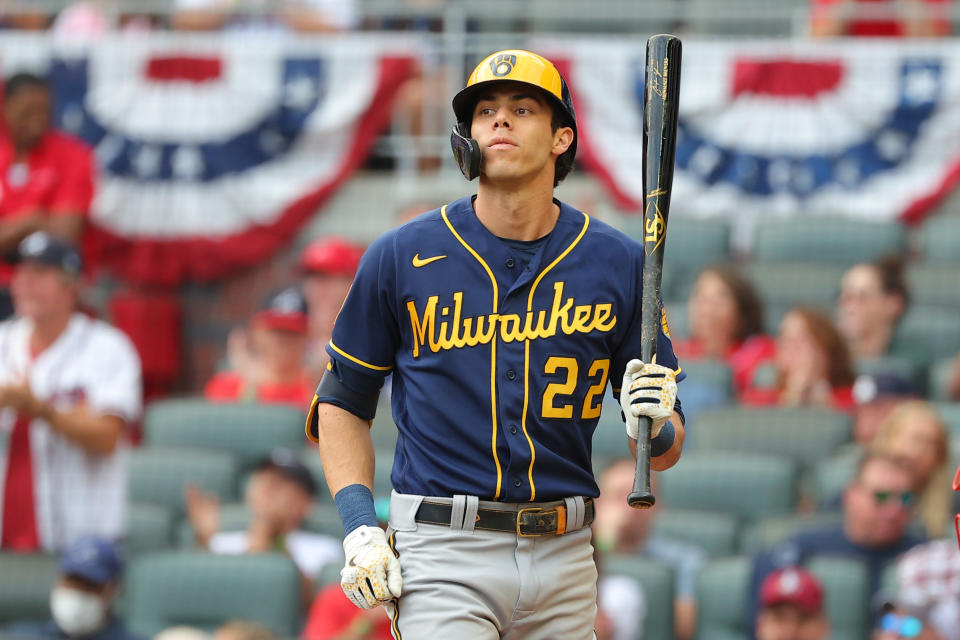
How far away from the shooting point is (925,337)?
778cm

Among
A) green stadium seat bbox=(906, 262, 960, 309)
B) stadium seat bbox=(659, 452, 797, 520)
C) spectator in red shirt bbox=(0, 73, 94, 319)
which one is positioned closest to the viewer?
stadium seat bbox=(659, 452, 797, 520)

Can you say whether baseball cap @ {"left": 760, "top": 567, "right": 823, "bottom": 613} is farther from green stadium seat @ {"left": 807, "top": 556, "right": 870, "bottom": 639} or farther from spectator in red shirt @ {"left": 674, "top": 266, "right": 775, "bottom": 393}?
spectator in red shirt @ {"left": 674, "top": 266, "right": 775, "bottom": 393}

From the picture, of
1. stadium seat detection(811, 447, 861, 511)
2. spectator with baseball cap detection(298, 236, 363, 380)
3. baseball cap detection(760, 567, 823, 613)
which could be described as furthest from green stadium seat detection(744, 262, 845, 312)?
baseball cap detection(760, 567, 823, 613)

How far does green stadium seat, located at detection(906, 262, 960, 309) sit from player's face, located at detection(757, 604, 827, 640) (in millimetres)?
2989

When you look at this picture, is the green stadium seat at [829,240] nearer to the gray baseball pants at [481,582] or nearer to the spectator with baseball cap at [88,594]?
the spectator with baseball cap at [88,594]

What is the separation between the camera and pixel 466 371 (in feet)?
11.0

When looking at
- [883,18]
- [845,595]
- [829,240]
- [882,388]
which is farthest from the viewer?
[883,18]

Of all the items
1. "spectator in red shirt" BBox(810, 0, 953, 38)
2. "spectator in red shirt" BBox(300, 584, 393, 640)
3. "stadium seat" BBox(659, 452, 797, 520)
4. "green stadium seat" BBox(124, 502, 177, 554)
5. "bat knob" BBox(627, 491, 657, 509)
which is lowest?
"spectator in red shirt" BBox(300, 584, 393, 640)

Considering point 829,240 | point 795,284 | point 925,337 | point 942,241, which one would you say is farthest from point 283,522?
point 942,241

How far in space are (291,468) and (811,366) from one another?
2.37 metres

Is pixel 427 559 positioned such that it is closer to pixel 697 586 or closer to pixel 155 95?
pixel 697 586

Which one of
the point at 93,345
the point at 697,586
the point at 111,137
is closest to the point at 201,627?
the point at 93,345

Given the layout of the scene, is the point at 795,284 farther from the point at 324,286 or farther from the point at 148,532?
the point at 148,532

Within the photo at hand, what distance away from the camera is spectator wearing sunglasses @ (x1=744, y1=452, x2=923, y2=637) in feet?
19.1
